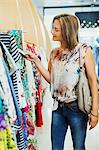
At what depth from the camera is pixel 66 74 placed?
216 centimetres

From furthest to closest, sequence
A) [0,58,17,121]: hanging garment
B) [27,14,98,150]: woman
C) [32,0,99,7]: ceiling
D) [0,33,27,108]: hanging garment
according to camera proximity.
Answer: [32,0,99,7]: ceiling → [27,14,98,150]: woman → [0,33,27,108]: hanging garment → [0,58,17,121]: hanging garment

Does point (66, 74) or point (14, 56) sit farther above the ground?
point (14, 56)

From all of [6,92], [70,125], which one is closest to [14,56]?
[6,92]

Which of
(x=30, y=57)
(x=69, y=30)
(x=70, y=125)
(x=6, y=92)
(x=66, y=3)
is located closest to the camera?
(x=6, y=92)

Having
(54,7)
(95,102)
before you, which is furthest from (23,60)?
(54,7)

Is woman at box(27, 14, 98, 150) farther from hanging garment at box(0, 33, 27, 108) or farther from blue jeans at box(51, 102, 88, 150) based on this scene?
hanging garment at box(0, 33, 27, 108)

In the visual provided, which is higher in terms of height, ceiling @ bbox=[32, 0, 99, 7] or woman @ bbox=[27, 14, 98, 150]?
ceiling @ bbox=[32, 0, 99, 7]

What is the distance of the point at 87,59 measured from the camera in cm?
210

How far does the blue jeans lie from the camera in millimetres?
2201

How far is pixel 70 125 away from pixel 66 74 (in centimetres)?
39

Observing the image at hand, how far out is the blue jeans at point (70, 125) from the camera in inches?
86.7

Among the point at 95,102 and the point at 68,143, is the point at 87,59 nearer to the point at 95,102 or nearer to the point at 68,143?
the point at 95,102

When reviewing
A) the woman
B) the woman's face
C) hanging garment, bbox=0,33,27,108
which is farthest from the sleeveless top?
hanging garment, bbox=0,33,27,108

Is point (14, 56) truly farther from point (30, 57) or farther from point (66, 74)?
point (66, 74)
